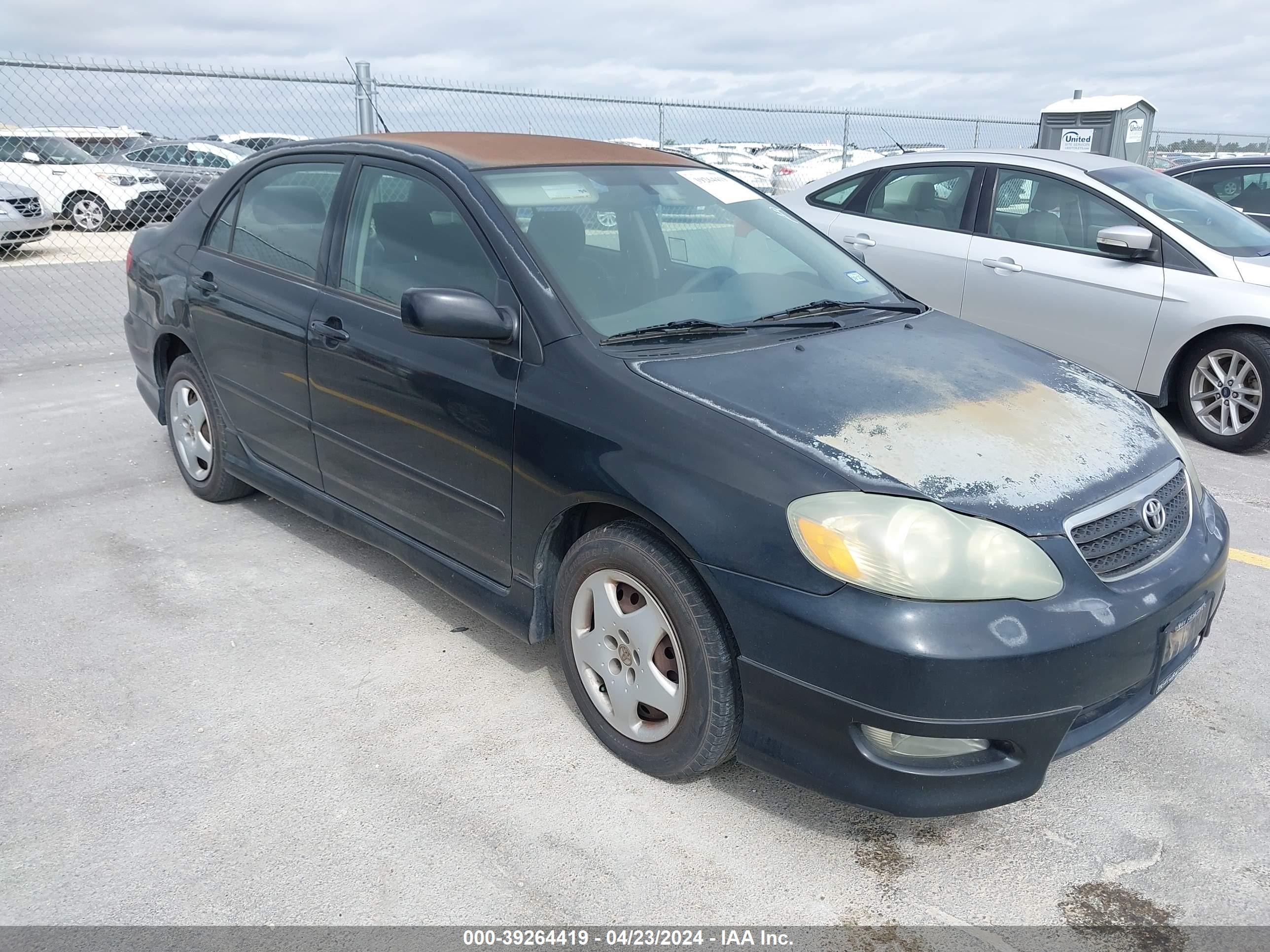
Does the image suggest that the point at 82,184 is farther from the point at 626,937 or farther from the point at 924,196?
the point at 626,937

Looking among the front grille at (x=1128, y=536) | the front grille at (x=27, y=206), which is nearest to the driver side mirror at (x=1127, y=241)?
the front grille at (x=1128, y=536)

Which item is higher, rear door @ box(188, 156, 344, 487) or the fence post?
the fence post

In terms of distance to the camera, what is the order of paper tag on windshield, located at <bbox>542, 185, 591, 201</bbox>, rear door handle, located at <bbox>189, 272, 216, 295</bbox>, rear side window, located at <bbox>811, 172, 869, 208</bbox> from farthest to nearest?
rear side window, located at <bbox>811, 172, 869, 208</bbox> → rear door handle, located at <bbox>189, 272, 216, 295</bbox> → paper tag on windshield, located at <bbox>542, 185, 591, 201</bbox>

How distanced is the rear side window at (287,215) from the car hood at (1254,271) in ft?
16.2

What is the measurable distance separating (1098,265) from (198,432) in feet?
16.6

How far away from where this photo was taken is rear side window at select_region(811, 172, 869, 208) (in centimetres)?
733

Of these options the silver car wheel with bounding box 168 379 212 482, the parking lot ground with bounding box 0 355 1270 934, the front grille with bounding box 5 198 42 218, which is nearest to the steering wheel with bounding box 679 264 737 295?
the parking lot ground with bounding box 0 355 1270 934

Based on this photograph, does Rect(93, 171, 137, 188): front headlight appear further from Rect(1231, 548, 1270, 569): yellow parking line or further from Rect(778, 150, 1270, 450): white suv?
Rect(1231, 548, 1270, 569): yellow parking line

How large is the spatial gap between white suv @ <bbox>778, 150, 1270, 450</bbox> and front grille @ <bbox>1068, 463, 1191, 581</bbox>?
3150mm

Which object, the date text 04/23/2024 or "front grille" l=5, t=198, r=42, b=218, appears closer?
the date text 04/23/2024

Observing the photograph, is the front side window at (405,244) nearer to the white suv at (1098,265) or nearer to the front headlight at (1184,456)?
the front headlight at (1184,456)

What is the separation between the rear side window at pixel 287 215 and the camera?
3822 mm

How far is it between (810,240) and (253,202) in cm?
229

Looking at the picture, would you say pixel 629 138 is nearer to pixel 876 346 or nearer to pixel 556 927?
pixel 876 346
